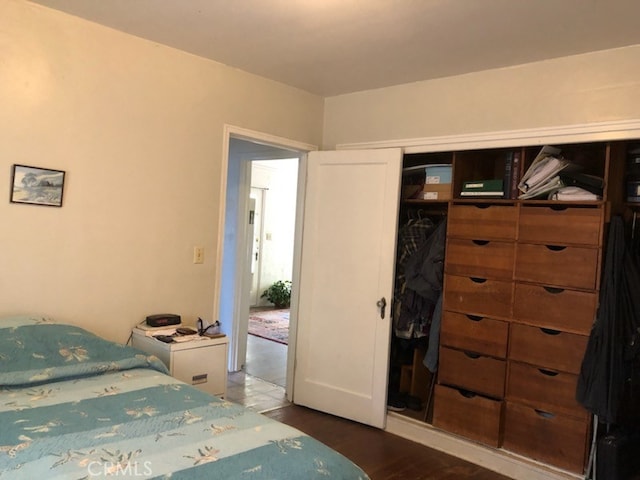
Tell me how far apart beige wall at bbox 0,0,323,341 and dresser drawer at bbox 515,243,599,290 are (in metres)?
1.95

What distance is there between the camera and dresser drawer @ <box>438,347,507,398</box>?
3.03 meters

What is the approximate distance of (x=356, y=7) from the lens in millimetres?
2336

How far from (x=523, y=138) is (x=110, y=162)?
2.40m

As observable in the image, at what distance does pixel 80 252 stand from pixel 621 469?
310 centimetres

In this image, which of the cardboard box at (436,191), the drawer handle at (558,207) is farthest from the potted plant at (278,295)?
the drawer handle at (558,207)

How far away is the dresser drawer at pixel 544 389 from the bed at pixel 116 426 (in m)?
1.66

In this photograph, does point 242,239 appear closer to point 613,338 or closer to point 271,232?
point 613,338

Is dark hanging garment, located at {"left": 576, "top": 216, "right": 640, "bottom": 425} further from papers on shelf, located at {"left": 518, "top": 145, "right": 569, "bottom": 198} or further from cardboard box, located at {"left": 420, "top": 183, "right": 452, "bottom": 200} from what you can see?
cardboard box, located at {"left": 420, "top": 183, "right": 452, "bottom": 200}

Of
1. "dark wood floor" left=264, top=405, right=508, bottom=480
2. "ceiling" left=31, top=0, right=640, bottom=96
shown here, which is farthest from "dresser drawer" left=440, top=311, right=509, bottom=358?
"ceiling" left=31, top=0, right=640, bottom=96

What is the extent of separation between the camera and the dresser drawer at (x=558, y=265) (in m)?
2.71

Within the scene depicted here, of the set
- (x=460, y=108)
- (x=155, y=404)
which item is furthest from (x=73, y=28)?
(x=460, y=108)

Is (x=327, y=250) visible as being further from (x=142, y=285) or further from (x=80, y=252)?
(x=80, y=252)

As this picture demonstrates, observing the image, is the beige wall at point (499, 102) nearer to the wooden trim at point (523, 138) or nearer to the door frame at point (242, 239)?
the wooden trim at point (523, 138)

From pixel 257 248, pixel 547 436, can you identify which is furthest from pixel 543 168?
pixel 257 248
